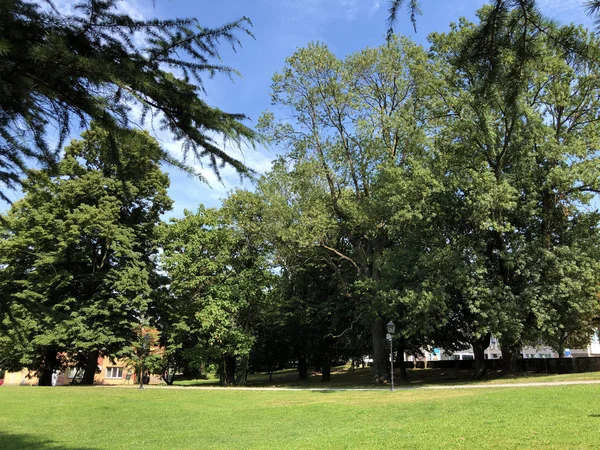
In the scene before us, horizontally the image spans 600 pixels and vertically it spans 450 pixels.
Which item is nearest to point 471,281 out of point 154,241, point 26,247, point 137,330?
point 154,241

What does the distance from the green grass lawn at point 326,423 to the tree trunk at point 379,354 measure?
7612mm

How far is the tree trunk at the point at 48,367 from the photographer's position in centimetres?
3119

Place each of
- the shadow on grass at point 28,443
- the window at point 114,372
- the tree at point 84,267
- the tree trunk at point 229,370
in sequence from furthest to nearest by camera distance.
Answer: the window at point 114,372
the tree trunk at point 229,370
the tree at point 84,267
the shadow on grass at point 28,443

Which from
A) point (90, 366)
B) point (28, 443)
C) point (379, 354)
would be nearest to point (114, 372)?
point (90, 366)

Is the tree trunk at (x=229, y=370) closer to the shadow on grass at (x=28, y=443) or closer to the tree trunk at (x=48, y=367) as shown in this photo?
the tree trunk at (x=48, y=367)

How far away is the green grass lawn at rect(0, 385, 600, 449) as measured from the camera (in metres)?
8.47

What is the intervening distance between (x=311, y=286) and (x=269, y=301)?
4.65m

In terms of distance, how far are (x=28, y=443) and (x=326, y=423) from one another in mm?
7453

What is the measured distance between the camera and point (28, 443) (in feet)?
33.1

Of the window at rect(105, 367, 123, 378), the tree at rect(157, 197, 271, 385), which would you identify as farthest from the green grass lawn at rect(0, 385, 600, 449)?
the window at rect(105, 367, 123, 378)

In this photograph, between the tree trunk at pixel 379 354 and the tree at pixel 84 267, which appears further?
the tree at pixel 84 267

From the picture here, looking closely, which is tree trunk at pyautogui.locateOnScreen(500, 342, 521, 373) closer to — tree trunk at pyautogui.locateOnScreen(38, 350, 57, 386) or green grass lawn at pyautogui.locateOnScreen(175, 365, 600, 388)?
green grass lawn at pyautogui.locateOnScreen(175, 365, 600, 388)

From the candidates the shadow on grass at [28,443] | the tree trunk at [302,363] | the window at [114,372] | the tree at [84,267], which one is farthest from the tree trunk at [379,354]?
the window at [114,372]

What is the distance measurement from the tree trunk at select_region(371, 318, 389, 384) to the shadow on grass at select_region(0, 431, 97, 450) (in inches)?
757
